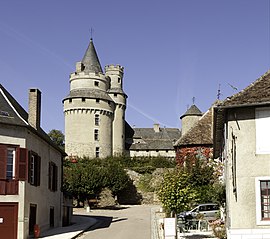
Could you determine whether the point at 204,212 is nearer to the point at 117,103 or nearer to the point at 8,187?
the point at 8,187

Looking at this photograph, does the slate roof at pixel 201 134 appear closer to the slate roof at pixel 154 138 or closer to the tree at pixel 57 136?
the slate roof at pixel 154 138

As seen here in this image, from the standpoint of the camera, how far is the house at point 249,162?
1534cm

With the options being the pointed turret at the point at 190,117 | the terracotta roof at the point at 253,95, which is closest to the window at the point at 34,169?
the terracotta roof at the point at 253,95

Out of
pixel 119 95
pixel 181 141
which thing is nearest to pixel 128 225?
pixel 181 141

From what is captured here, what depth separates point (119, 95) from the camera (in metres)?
70.9

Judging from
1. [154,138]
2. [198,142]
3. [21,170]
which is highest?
[154,138]

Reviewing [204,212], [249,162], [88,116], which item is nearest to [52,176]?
[204,212]

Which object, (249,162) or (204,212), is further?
(204,212)

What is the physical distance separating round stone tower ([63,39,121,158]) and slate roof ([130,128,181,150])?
7.54m

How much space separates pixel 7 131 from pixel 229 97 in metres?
9.67

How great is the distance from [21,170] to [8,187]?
91cm

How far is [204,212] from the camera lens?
86.1 ft

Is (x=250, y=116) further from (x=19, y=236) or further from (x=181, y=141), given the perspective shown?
(x=181, y=141)

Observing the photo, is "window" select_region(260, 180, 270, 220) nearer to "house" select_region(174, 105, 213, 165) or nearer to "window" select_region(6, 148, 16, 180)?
"window" select_region(6, 148, 16, 180)
